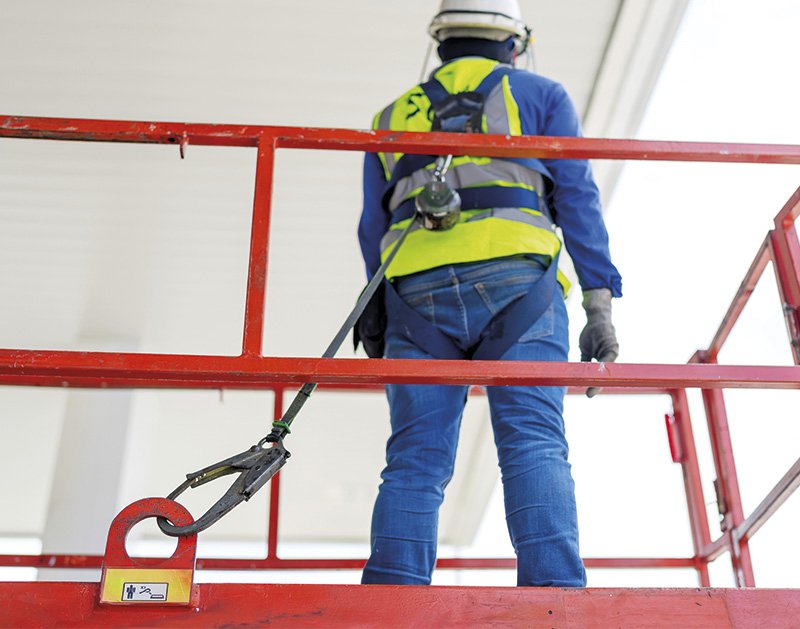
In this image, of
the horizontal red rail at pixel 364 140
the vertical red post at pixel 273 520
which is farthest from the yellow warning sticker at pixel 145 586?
the vertical red post at pixel 273 520

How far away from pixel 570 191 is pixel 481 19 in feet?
2.09

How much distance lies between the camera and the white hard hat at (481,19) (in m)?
2.99

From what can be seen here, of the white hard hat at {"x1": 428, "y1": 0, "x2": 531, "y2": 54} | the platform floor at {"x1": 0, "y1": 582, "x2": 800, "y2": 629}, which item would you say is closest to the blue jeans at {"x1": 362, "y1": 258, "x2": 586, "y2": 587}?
the platform floor at {"x1": 0, "y1": 582, "x2": 800, "y2": 629}

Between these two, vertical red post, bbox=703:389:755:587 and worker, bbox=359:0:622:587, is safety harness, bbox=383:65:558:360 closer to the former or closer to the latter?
worker, bbox=359:0:622:587

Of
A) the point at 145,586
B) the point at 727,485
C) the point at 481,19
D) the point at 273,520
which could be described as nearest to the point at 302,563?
the point at 273,520

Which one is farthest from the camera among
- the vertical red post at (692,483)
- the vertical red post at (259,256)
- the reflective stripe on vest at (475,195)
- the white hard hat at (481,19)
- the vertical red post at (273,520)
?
the vertical red post at (692,483)

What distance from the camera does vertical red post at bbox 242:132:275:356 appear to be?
2.17 meters

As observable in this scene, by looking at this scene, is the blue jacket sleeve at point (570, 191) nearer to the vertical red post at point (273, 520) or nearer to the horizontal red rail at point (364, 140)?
the horizontal red rail at point (364, 140)

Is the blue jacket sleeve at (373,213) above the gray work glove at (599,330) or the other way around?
above

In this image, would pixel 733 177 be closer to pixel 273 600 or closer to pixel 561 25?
pixel 561 25

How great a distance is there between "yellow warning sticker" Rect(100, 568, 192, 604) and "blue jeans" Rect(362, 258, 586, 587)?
55 centimetres

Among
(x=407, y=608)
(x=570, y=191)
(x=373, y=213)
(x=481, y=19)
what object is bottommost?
(x=407, y=608)

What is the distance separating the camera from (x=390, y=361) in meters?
2.10

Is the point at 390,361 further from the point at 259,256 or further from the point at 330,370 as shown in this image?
the point at 259,256
